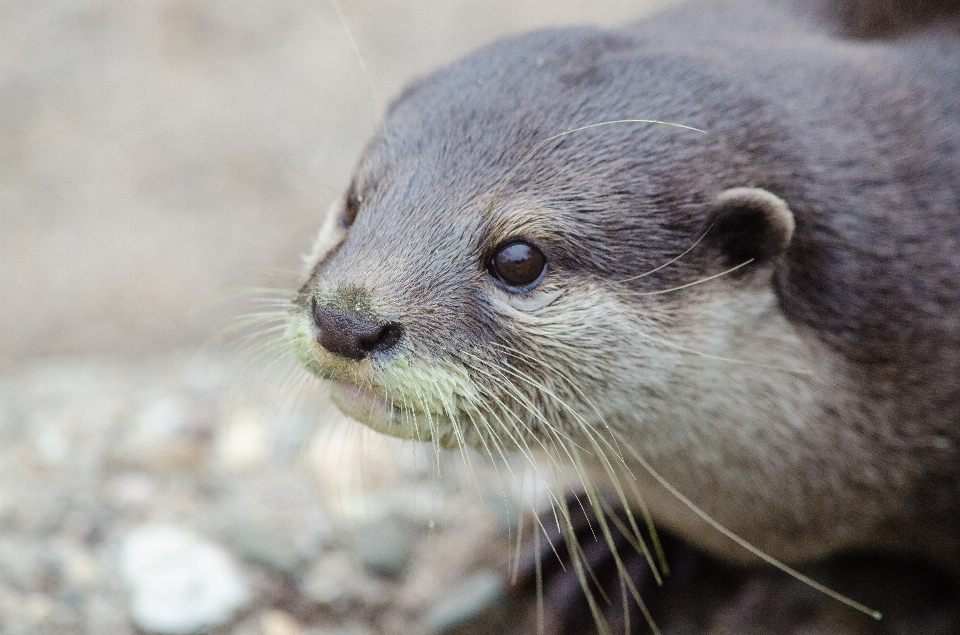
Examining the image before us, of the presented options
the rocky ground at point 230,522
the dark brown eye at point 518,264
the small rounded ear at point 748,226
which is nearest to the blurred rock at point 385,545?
the rocky ground at point 230,522

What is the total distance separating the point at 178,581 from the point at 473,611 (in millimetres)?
719

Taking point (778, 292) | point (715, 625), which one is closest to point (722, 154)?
point (778, 292)

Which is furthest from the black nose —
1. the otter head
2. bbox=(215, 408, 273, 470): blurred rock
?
bbox=(215, 408, 273, 470): blurred rock

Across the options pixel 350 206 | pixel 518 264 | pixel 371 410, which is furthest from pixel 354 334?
pixel 350 206

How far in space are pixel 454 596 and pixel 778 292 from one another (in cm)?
116

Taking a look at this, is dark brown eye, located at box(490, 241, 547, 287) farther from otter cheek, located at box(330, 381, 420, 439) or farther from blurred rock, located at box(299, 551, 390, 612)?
blurred rock, located at box(299, 551, 390, 612)

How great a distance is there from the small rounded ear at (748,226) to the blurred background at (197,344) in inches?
24.3

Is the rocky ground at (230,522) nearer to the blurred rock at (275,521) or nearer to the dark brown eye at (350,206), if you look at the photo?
the blurred rock at (275,521)

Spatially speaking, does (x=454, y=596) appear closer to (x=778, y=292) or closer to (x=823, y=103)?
(x=778, y=292)

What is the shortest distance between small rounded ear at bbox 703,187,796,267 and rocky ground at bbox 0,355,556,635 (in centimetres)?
72

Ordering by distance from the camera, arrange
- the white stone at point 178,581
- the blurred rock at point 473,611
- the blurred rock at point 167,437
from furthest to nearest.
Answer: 1. the blurred rock at point 167,437
2. the blurred rock at point 473,611
3. the white stone at point 178,581

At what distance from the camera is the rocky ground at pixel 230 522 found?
7.85ft

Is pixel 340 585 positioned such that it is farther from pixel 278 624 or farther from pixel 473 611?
pixel 473 611

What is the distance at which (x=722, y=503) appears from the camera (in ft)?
7.24
